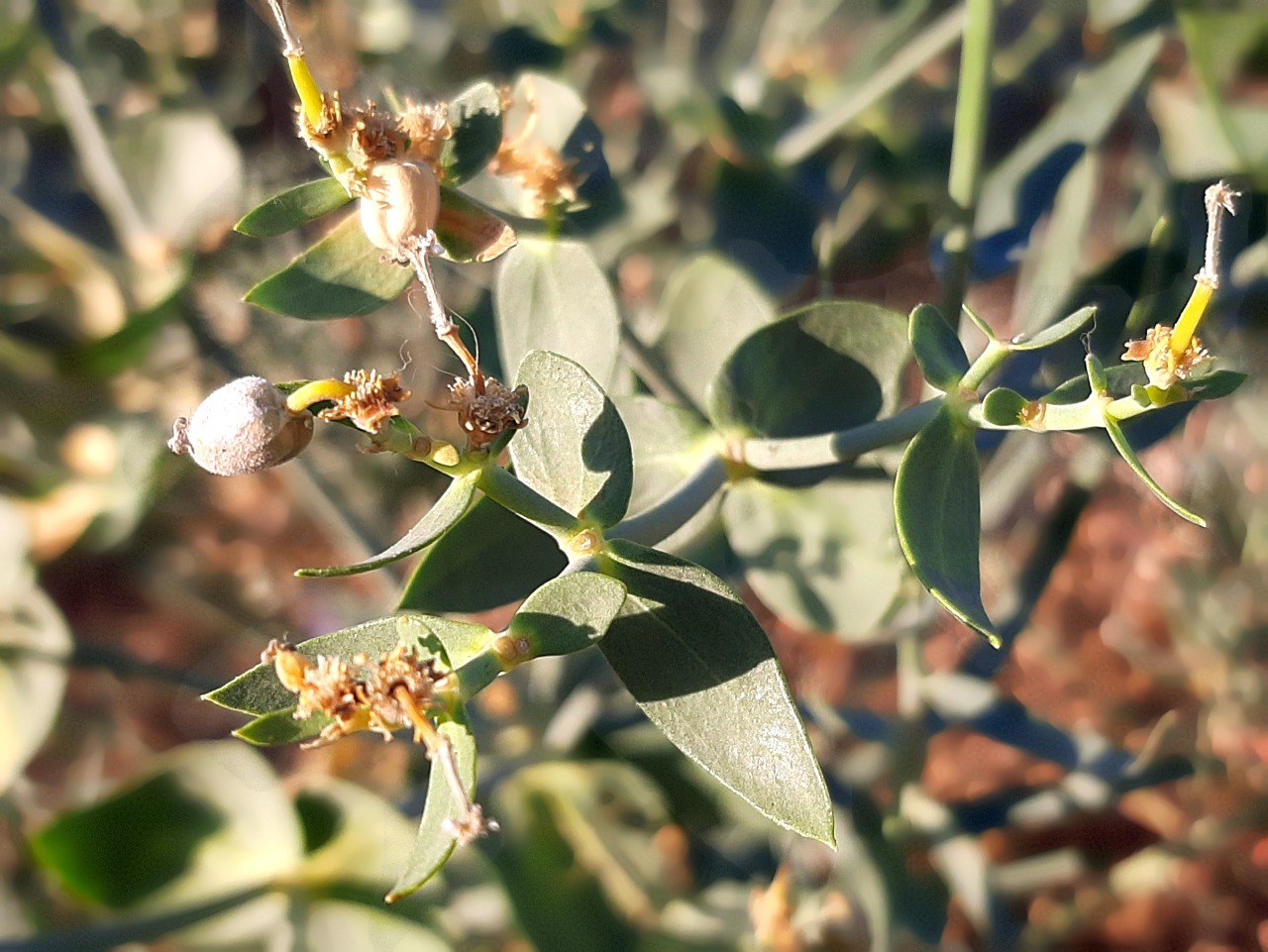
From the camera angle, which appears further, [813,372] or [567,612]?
[813,372]

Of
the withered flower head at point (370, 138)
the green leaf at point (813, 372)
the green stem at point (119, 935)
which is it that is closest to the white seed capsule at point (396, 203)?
the withered flower head at point (370, 138)

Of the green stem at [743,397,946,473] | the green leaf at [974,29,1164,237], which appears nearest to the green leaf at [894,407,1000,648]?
the green stem at [743,397,946,473]

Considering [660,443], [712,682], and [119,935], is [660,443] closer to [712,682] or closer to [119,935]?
[712,682]

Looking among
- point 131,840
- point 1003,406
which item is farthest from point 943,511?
point 131,840

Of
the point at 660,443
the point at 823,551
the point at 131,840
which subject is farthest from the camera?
the point at 131,840

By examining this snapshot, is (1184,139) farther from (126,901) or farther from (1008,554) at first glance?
(126,901)

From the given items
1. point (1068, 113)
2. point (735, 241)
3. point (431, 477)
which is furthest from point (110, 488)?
point (1068, 113)

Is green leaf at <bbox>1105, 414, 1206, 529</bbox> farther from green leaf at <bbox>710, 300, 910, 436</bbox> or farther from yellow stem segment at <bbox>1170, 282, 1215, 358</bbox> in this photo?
green leaf at <bbox>710, 300, 910, 436</bbox>
